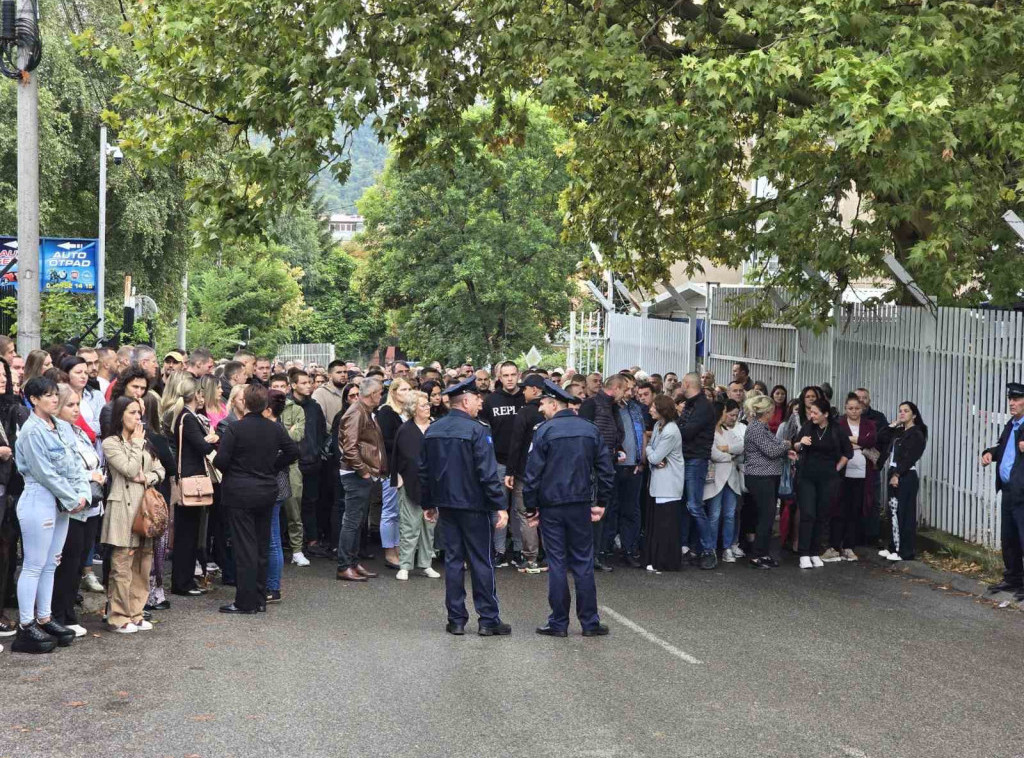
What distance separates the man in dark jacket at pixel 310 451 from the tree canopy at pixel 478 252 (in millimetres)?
31271

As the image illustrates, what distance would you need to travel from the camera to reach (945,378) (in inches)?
599

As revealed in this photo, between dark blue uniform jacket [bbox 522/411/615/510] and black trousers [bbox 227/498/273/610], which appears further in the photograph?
black trousers [bbox 227/498/273/610]

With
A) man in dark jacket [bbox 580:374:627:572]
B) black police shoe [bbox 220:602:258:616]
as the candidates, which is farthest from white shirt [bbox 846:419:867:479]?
black police shoe [bbox 220:602:258:616]

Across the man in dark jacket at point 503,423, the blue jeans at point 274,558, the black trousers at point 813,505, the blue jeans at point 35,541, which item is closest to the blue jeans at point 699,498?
the black trousers at point 813,505

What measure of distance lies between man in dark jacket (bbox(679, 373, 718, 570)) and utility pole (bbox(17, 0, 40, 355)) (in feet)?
23.9

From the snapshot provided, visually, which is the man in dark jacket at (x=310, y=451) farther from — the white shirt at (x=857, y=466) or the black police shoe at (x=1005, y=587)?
the black police shoe at (x=1005, y=587)

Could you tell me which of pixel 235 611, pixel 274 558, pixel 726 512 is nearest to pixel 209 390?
pixel 274 558

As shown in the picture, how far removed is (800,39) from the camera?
11742 mm

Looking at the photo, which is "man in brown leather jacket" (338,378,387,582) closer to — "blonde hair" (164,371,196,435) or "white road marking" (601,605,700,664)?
"blonde hair" (164,371,196,435)

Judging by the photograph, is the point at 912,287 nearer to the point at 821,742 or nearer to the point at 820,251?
the point at 820,251

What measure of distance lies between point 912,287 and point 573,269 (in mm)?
31649

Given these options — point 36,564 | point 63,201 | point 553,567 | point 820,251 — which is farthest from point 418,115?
point 63,201

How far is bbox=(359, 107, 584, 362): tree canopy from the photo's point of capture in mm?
46062

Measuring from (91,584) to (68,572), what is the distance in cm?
183
